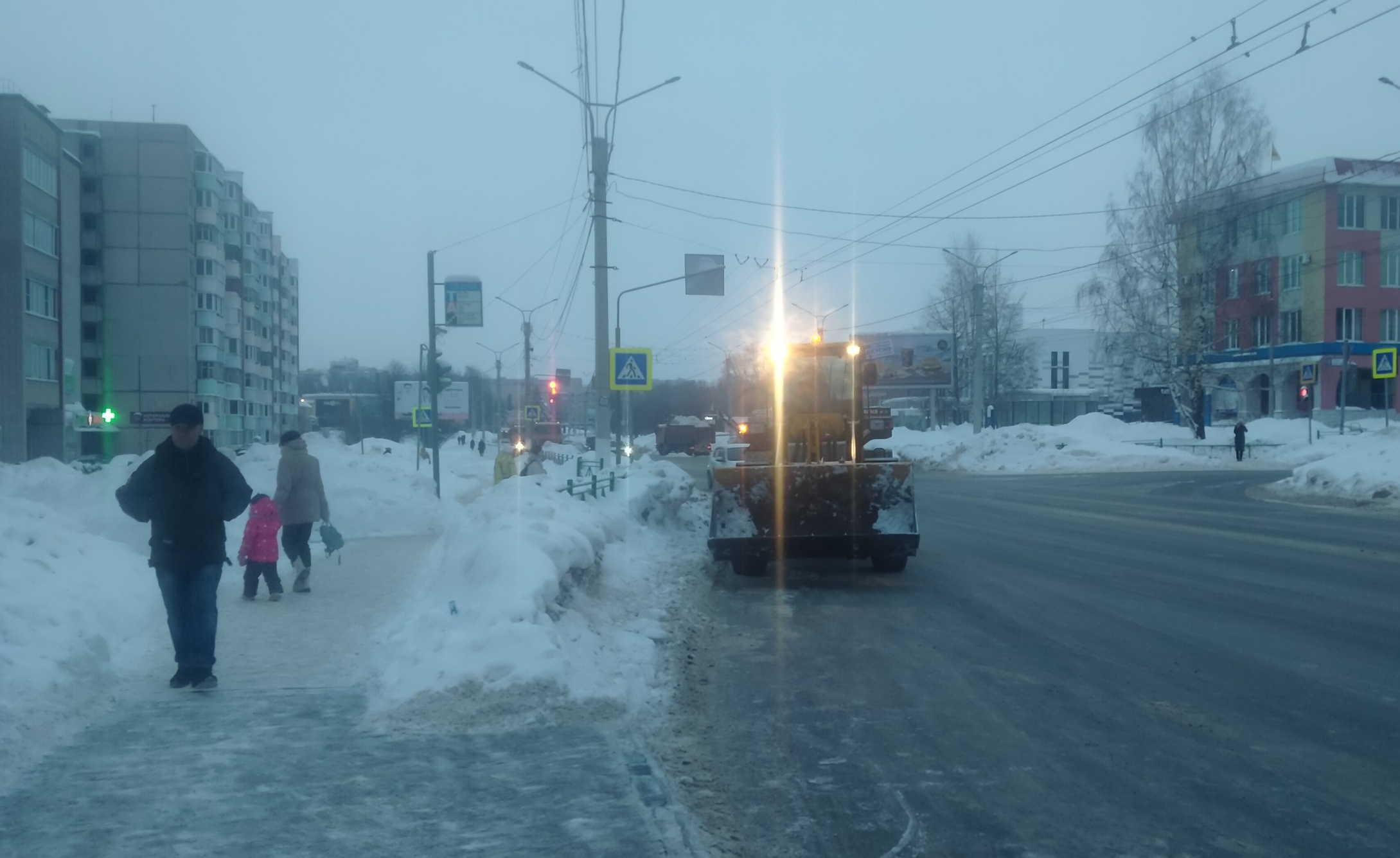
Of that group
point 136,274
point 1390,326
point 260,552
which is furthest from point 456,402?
point 1390,326

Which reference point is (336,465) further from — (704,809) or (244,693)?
(704,809)

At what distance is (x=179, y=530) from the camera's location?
688 centimetres

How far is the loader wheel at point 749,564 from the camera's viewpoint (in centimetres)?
1269

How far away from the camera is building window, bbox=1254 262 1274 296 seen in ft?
168

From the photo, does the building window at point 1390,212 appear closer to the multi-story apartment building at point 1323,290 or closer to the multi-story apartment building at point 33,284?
the multi-story apartment building at point 1323,290

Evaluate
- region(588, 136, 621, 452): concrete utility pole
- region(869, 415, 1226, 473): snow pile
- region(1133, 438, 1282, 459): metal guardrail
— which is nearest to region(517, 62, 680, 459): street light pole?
region(588, 136, 621, 452): concrete utility pole

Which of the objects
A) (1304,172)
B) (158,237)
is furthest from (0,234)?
(1304,172)

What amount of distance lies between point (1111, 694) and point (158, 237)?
67.0 m

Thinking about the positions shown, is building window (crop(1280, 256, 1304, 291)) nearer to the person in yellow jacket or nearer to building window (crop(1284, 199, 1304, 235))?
building window (crop(1284, 199, 1304, 235))

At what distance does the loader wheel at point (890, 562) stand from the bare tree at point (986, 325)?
166 feet

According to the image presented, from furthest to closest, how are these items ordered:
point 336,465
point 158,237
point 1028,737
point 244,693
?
point 158,237 < point 336,465 < point 244,693 < point 1028,737

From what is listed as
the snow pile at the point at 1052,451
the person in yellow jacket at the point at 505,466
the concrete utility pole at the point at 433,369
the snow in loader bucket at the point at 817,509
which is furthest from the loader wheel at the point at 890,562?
the snow pile at the point at 1052,451

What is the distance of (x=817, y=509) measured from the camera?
1238 centimetres

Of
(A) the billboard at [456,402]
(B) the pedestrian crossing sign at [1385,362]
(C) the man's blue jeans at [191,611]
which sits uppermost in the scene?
(B) the pedestrian crossing sign at [1385,362]
